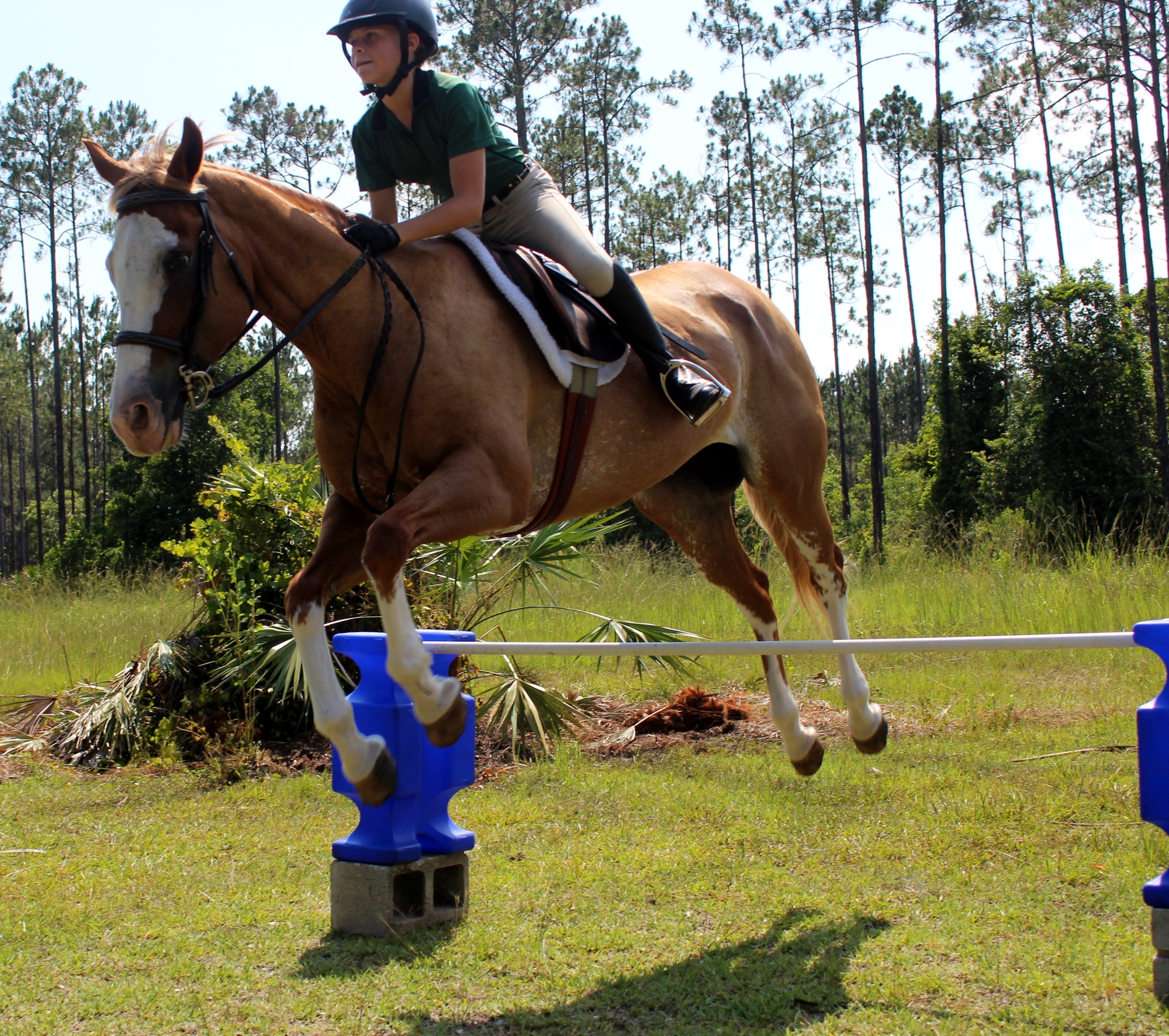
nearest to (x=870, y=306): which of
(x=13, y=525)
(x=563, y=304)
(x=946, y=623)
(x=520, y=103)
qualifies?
(x=520, y=103)

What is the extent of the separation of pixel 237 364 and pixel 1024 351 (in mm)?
26478

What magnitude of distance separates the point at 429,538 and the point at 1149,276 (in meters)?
23.6

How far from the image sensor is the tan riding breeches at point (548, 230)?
3.66 m

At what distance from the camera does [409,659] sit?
3000 millimetres

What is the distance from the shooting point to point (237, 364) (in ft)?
120

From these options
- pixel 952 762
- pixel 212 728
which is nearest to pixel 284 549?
pixel 212 728

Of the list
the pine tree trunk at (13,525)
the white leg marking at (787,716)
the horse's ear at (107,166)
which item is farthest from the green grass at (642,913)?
the pine tree trunk at (13,525)

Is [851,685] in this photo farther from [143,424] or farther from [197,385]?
[143,424]

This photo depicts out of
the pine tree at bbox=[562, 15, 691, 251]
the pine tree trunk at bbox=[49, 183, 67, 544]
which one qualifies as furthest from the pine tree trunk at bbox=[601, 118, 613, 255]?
the pine tree trunk at bbox=[49, 183, 67, 544]

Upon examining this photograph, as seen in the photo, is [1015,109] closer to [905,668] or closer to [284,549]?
[905,668]

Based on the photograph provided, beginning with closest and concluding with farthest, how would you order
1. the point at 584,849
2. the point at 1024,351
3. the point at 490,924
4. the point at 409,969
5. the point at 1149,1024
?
the point at 1149,1024, the point at 409,969, the point at 490,924, the point at 584,849, the point at 1024,351

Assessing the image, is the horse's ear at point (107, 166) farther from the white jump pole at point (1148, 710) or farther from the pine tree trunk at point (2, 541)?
the pine tree trunk at point (2, 541)

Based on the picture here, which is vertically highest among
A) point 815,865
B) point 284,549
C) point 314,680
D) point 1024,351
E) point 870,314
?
point 870,314

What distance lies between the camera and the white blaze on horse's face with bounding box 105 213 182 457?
2.68 meters
